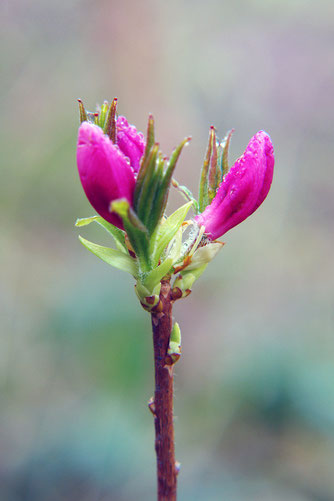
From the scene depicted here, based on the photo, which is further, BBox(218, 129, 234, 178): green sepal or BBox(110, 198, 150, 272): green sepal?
BBox(218, 129, 234, 178): green sepal

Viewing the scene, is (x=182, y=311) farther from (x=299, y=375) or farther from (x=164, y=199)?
(x=164, y=199)

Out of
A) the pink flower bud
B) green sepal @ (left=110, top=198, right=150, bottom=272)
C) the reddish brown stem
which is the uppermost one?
the pink flower bud

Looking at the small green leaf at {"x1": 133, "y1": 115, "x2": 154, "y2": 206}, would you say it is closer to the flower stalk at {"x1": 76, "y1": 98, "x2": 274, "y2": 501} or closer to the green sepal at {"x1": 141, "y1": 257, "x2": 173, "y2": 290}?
the flower stalk at {"x1": 76, "y1": 98, "x2": 274, "y2": 501}

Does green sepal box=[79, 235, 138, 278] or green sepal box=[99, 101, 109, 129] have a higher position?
green sepal box=[99, 101, 109, 129]

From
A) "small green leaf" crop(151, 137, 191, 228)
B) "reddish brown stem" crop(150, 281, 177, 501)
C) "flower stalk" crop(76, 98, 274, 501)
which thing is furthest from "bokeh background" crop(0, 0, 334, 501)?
"small green leaf" crop(151, 137, 191, 228)

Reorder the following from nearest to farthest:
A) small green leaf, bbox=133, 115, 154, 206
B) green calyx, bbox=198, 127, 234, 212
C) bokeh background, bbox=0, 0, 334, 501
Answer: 1. small green leaf, bbox=133, 115, 154, 206
2. green calyx, bbox=198, 127, 234, 212
3. bokeh background, bbox=0, 0, 334, 501

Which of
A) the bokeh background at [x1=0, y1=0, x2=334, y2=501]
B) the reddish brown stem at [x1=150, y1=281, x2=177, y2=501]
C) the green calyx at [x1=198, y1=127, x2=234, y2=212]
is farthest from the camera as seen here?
the bokeh background at [x1=0, y1=0, x2=334, y2=501]

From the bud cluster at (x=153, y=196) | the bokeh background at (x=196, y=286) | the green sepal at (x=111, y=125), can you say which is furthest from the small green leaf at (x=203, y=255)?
the bokeh background at (x=196, y=286)
